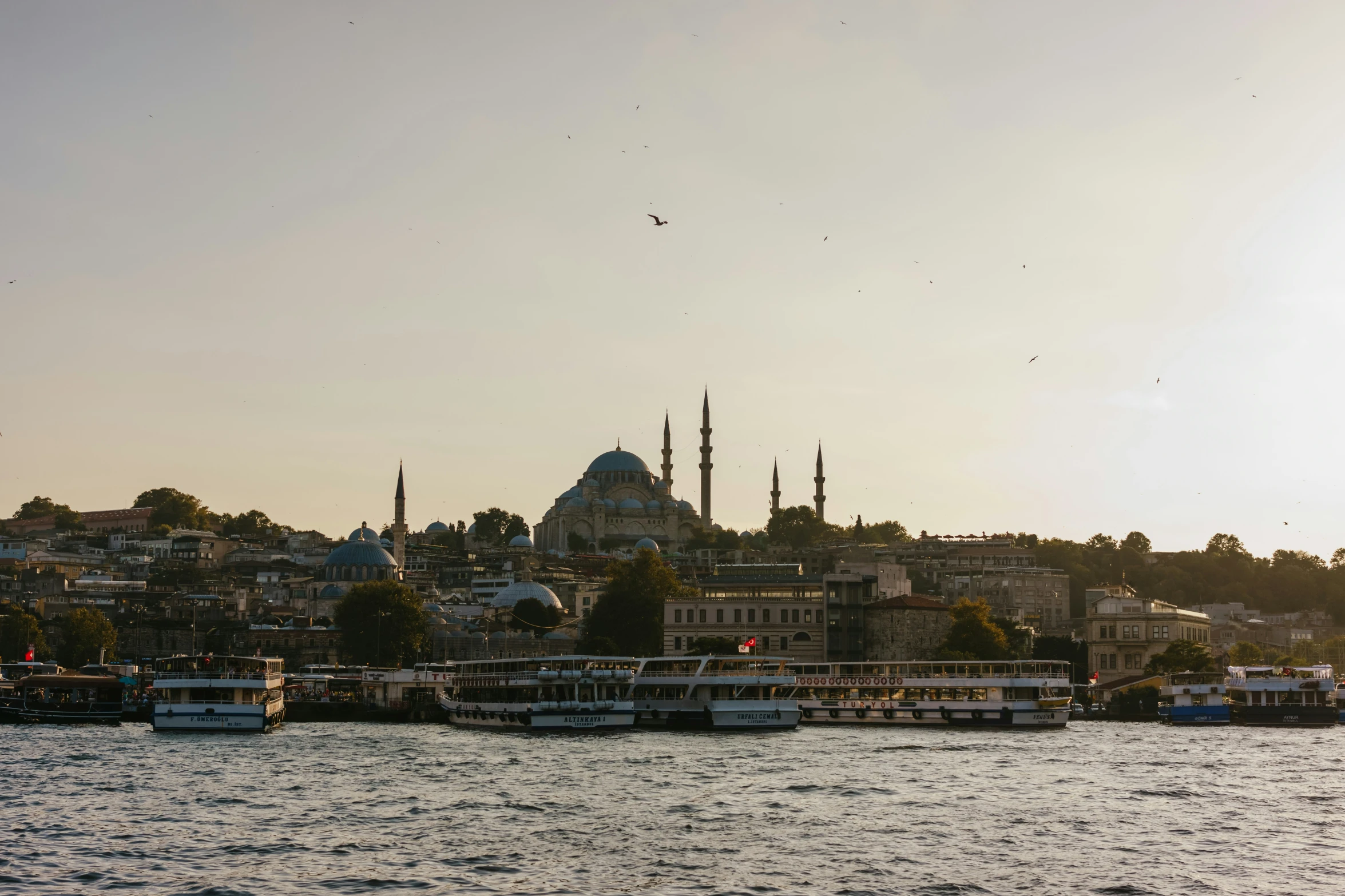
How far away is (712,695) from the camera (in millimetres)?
68125

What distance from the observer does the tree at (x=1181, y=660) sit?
95.6m

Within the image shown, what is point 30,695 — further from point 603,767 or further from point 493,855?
point 493,855

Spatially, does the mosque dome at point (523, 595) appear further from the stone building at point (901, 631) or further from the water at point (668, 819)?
the water at point (668, 819)

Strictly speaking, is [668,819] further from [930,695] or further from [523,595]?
[523,595]

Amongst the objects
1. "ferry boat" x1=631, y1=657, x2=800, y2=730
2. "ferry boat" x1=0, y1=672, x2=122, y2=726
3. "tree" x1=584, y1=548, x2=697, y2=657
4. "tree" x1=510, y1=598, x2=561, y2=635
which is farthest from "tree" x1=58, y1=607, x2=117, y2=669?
"ferry boat" x1=631, y1=657, x2=800, y2=730

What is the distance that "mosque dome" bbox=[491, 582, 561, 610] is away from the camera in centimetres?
13388

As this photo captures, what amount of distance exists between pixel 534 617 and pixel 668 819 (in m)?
95.2

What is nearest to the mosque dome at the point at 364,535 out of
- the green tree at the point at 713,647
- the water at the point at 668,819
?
the green tree at the point at 713,647

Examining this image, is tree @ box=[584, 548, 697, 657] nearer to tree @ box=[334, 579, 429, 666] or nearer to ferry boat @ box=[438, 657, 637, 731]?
tree @ box=[334, 579, 429, 666]

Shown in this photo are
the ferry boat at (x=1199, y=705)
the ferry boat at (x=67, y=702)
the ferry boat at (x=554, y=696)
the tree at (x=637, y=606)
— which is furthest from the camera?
the tree at (x=637, y=606)

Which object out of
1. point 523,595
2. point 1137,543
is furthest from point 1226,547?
point 523,595

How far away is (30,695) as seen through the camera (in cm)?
7150

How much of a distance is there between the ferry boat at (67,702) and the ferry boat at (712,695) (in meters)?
23.2

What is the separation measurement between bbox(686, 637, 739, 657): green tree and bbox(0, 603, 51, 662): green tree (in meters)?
44.2
